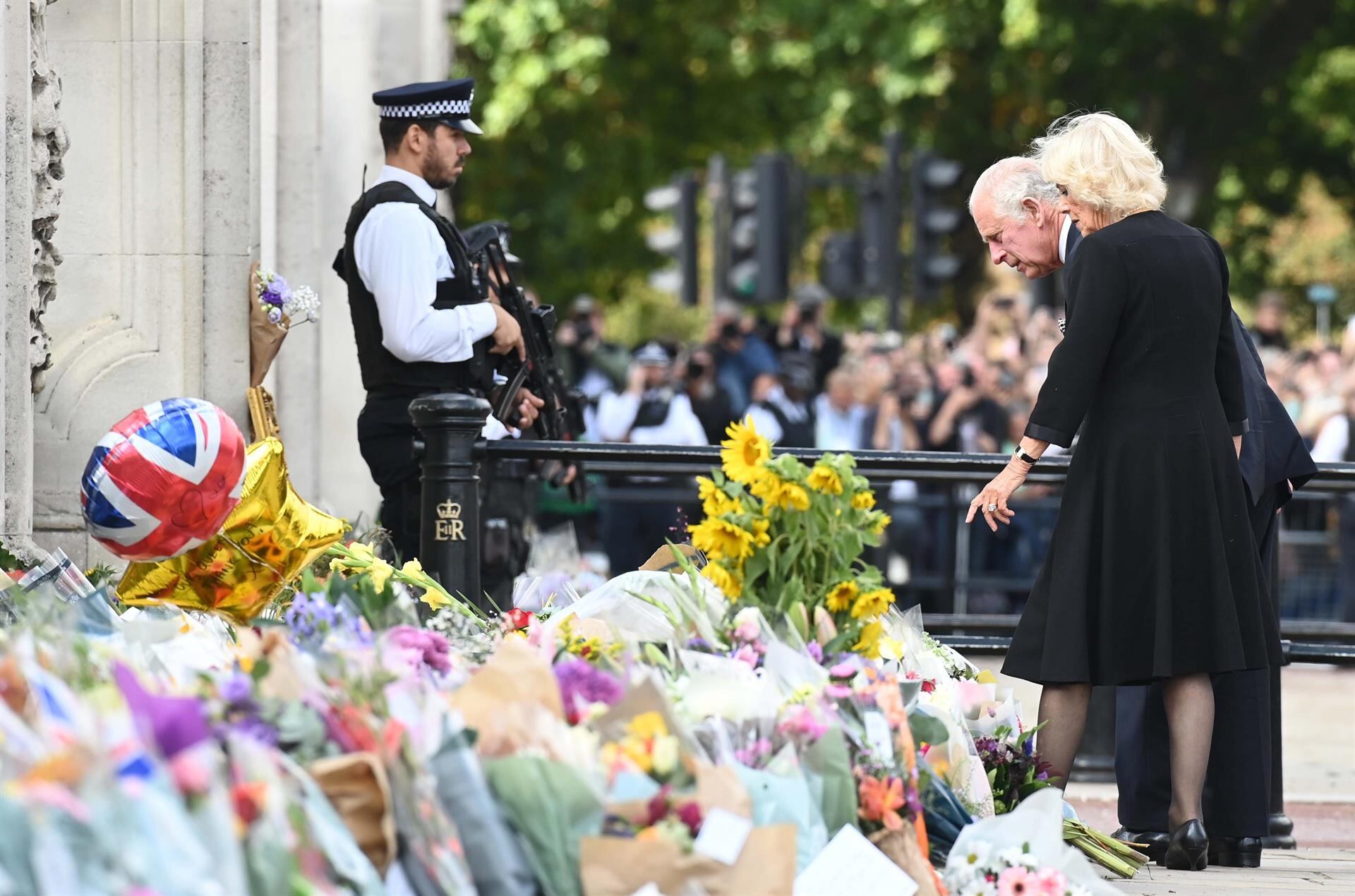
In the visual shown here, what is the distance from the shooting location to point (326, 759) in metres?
3.49

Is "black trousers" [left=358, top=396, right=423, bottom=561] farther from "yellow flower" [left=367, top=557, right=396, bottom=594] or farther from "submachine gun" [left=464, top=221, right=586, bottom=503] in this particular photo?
"yellow flower" [left=367, top=557, right=396, bottom=594]

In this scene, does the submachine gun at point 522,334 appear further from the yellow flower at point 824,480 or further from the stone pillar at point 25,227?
the yellow flower at point 824,480

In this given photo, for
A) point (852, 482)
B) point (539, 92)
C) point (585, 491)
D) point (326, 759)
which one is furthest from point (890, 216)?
point (326, 759)

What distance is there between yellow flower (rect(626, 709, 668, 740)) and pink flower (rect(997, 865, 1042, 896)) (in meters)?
0.83

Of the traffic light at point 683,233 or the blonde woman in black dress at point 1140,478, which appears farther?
the traffic light at point 683,233

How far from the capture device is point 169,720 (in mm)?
3172

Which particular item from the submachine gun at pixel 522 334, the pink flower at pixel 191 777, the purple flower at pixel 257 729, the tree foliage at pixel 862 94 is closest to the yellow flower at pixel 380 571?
the submachine gun at pixel 522 334

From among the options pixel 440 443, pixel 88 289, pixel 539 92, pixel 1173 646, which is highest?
pixel 539 92

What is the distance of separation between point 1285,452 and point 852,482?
2177 millimetres

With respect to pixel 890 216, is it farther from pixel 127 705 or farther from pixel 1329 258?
pixel 1329 258

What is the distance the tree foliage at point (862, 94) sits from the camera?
2238 cm

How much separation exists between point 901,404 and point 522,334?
25.2ft

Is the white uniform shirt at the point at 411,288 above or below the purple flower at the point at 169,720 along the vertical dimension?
above

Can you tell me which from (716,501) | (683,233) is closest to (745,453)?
(716,501)
